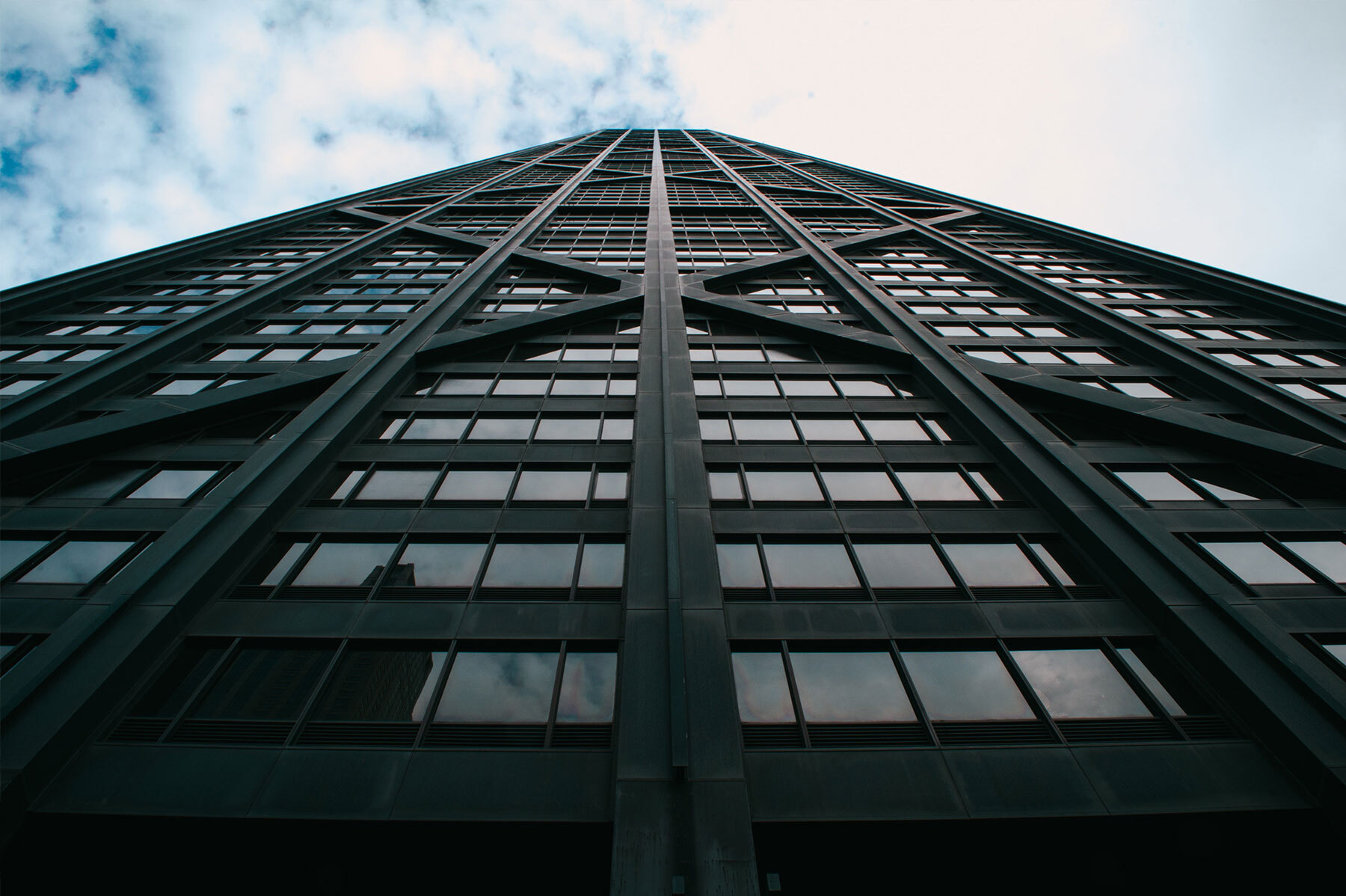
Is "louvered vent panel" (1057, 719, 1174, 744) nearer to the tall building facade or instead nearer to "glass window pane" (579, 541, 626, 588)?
the tall building facade

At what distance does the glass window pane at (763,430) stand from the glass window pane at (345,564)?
31.4 feet

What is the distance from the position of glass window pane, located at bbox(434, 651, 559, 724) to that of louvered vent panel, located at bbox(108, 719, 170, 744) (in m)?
4.24

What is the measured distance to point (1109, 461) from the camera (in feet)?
51.4

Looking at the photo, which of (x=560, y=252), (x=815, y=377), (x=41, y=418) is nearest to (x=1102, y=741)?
(x=815, y=377)

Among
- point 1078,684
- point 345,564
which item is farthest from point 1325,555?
point 345,564

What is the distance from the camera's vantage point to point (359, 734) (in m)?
9.30

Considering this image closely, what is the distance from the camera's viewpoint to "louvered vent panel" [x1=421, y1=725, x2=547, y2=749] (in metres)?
9.23

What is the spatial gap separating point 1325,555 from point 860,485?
32.2ft

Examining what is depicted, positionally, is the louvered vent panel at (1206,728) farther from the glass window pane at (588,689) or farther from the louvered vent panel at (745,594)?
the glass window pane at (588,689)

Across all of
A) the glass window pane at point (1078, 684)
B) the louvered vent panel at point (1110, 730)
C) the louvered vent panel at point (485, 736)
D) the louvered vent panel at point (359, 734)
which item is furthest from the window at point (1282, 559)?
the louvered vent panel at point (359, 734)

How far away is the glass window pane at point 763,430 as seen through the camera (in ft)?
55.3

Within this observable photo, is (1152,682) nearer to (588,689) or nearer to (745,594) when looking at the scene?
(745,594)

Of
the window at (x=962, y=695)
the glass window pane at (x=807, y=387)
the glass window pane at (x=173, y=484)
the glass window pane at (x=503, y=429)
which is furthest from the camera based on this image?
the glass window pane at (x=807, y=387)

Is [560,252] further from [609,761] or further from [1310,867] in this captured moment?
[1310,867]
